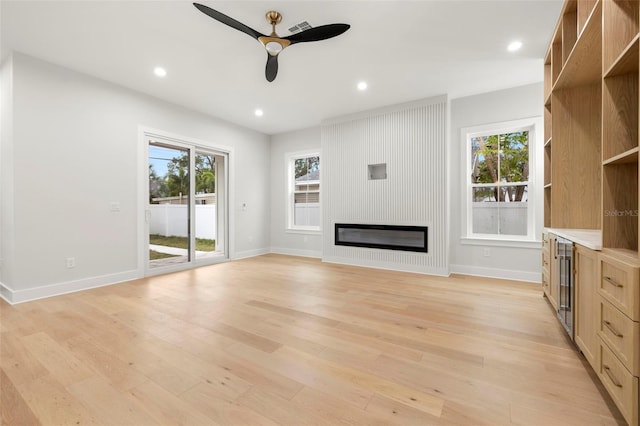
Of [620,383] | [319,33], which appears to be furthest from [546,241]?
[319,33]

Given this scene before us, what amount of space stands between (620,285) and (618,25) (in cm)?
146

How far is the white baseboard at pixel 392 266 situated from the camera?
439cm

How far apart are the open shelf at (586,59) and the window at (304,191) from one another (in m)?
4.34

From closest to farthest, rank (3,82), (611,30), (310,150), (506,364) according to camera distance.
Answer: (611,30) < (506,364) < (3,82) < (310,150)

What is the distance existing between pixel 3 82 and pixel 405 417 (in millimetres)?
5374

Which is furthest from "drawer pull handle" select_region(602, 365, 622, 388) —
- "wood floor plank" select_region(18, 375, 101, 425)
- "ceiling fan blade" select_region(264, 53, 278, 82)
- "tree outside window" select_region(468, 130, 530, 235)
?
"ceiling fan blade" select_region(264, 53, 278, 82)

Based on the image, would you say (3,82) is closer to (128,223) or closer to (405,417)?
(128,223)

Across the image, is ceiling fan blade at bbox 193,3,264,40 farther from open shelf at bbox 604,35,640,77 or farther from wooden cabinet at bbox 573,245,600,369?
wooden cabinet at bbox 573,245,600,369

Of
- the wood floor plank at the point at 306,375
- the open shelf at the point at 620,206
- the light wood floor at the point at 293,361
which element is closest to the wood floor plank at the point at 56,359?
the light wood floor at the point at 293,361

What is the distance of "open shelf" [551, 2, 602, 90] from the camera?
73.3 inches

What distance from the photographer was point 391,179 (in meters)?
4.83

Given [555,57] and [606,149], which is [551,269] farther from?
[555,57]

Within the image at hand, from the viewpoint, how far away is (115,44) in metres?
2.98

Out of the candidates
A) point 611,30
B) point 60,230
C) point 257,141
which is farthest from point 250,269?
point 611,30
